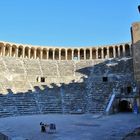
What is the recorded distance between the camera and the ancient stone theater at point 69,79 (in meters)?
→ 29.8

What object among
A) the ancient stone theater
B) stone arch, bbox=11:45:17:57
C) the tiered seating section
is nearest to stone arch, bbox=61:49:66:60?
the ancient stone theater

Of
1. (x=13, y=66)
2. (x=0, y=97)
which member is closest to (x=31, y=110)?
(x=0, y=97)

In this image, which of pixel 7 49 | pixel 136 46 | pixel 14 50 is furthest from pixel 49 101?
pixel 14 50

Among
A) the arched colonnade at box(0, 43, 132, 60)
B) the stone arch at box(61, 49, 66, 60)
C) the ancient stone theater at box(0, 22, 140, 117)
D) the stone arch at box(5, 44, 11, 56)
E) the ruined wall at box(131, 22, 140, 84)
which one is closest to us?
the ancient stone theater at box(0, 22, 140, 117)

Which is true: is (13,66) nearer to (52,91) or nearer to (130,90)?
(52,91)

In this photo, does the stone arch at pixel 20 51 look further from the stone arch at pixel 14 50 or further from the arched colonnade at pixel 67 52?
the stone arch at pixel 14 50

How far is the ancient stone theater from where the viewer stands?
97.9 ft

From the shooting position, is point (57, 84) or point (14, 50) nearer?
point (57, 84)

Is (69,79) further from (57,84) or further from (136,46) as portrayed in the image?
(136,46)

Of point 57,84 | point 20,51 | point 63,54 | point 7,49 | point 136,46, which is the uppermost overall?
point 7,49

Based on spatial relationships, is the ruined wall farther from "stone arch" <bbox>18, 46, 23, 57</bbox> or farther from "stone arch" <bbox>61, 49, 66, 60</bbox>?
"stone arch" <bbox>18, 46, 23, 57</bbox>

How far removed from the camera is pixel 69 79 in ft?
126

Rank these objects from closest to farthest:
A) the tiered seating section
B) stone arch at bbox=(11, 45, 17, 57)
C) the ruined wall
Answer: the tiered seating section
the ruined wall
stone arch at bbox=(11, 45, 17, 57)

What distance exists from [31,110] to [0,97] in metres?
3.94
